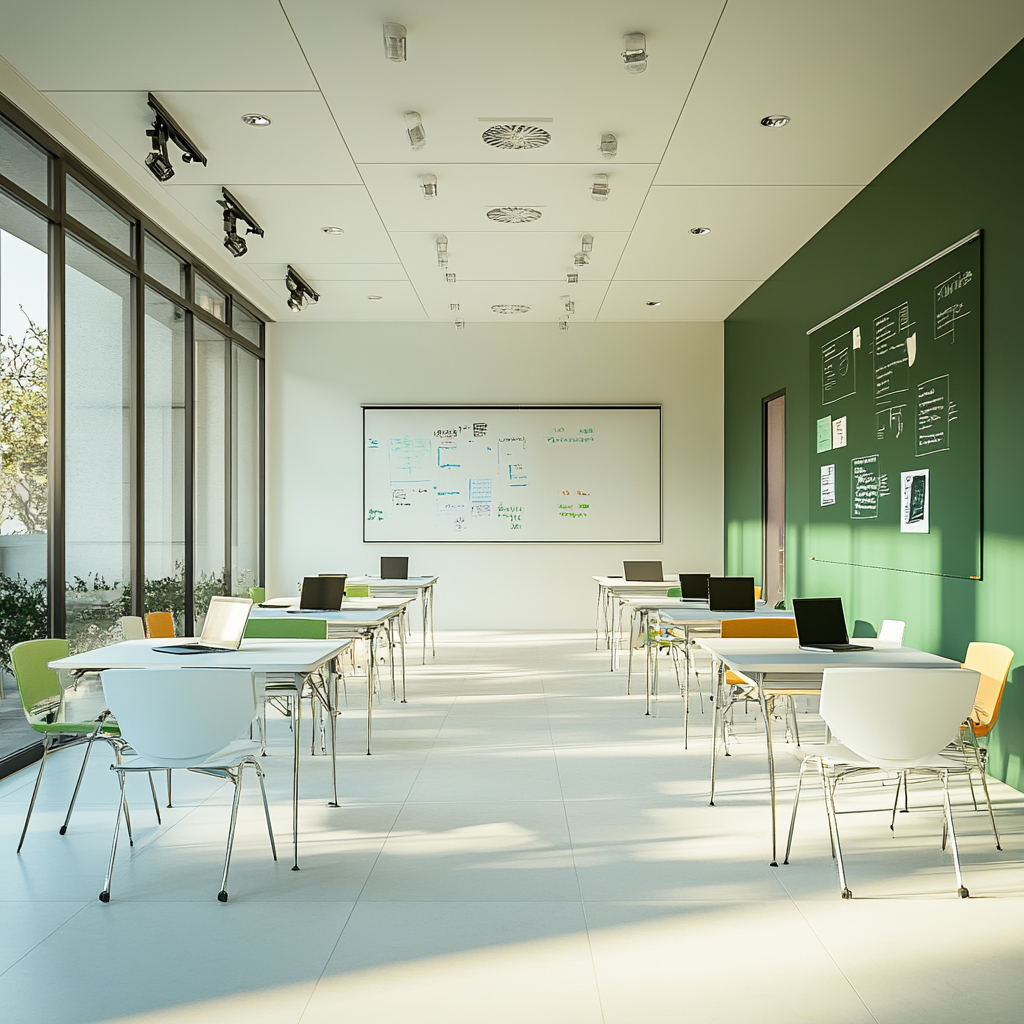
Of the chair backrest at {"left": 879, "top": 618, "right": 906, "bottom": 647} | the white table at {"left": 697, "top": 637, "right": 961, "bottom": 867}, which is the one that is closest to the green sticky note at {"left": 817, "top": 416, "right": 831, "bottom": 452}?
the chair backrest at {"left": 879, "top": 618, "right": 906, "bottom": 647}

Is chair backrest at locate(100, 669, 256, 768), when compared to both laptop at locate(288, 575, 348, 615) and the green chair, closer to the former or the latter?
the green chair

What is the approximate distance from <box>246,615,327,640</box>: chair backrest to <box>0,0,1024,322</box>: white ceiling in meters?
2.72

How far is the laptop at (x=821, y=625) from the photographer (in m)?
4.29

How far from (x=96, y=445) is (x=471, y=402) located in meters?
5.33

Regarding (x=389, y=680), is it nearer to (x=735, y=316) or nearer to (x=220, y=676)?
(x=220, y=676)

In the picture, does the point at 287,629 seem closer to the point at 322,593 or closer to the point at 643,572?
the point at 322,593

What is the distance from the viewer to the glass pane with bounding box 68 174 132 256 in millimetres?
5949

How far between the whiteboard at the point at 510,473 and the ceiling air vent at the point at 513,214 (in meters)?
3.91

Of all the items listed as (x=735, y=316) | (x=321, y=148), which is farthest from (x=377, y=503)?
(x=321, y=148)

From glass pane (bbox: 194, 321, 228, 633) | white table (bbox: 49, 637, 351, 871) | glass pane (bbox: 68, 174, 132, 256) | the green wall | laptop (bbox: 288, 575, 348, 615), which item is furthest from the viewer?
glass pane (bbox: 194, 321, 228, 633)

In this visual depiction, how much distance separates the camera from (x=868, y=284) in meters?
6.47

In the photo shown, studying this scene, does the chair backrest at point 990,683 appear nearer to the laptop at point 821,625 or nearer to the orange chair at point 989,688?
the orange chair at point 989,688

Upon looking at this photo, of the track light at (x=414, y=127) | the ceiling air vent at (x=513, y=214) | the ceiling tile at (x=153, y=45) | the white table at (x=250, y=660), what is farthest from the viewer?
the ceiling air vent at (x=513, y=214)

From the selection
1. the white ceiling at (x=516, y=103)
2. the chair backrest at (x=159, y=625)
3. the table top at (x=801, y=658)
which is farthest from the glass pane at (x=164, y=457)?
the table top at (x=801, y=658)
